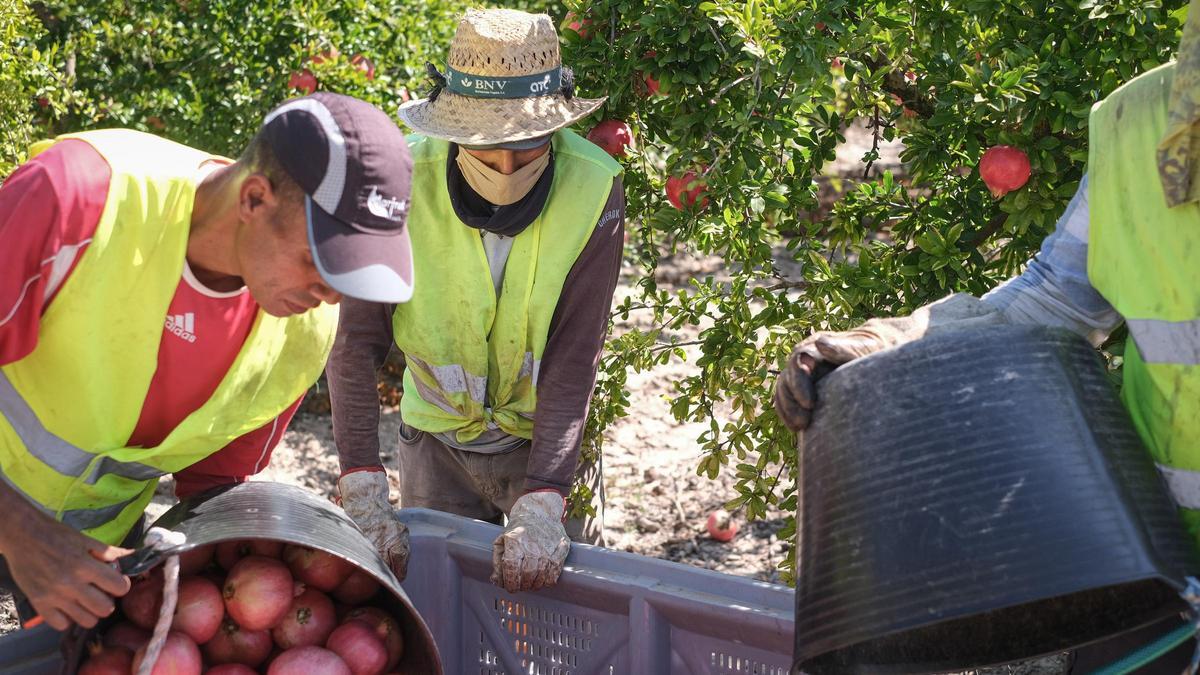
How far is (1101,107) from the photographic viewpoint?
7.20 ft

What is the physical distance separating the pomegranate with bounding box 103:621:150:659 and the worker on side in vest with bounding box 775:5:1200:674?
1.12 meters

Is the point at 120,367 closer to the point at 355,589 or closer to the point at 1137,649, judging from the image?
the point at 355,589

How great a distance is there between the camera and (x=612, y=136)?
355cm

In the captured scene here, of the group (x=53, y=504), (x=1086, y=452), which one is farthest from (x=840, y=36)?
(x=53, y=504)

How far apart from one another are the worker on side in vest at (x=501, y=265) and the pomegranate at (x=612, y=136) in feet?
1.59

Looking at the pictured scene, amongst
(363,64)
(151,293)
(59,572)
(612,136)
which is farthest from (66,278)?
(363,64)

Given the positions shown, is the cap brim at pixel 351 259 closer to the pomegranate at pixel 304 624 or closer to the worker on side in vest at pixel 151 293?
the worker on side in vest at pixel 151 293

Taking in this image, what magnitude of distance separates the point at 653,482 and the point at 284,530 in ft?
10.7

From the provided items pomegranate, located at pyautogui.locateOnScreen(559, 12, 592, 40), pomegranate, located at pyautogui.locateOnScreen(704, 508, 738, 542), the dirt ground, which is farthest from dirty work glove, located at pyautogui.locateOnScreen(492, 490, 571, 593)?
pomegranate, located at pyautogui.locateOnScreen(704, 508, 738, 542)

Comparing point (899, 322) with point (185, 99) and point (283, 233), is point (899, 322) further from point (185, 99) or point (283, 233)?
point (185, 99)

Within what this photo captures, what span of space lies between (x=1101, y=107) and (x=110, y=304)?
1.66 m

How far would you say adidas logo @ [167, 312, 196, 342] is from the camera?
7.35 ft

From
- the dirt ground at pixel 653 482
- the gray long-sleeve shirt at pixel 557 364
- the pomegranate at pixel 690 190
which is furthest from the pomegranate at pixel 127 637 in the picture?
the dirt ground at pixel 653 482

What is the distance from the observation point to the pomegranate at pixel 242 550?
2389mm
